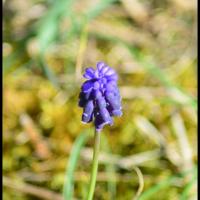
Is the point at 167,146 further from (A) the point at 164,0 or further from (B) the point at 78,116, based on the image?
(A) the point at 164,0

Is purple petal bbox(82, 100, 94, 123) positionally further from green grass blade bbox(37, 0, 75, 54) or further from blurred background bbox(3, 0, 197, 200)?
green grass blade bbox(37, 0, 75, 54)

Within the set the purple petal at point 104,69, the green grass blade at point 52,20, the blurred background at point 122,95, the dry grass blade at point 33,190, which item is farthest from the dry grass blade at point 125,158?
the purple petal at point 104,69

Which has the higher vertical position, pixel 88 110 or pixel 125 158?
pixel 125 158

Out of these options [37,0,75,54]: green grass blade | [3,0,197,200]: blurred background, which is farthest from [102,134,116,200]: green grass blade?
→ [37,0,75,54]: green grass blade

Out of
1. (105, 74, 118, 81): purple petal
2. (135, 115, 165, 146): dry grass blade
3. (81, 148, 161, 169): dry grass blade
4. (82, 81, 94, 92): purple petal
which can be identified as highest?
(135, 115, 165, 146): dry grass blade

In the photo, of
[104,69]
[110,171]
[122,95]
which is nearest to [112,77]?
[104,69]

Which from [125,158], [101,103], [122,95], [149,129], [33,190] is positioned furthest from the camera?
[122,95]

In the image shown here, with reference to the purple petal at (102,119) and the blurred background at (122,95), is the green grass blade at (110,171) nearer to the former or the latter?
the blurred background at (122,95)

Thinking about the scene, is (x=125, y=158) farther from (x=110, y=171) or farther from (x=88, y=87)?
(x=88, y=87)

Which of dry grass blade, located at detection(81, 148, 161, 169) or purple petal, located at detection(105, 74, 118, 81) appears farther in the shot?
dry grass blade, located at detection(81, 148, 161, 169)
